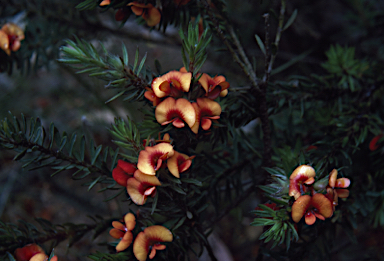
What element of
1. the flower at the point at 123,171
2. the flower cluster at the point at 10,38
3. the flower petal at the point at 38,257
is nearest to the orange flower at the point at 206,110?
the flower at the point at 123,171

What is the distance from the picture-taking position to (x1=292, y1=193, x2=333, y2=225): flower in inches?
13.8

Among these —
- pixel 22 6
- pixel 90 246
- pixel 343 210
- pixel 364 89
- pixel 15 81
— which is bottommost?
pixel 90 246

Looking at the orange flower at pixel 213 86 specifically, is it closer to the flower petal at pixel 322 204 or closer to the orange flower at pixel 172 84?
the orange flower at pixel 172 84

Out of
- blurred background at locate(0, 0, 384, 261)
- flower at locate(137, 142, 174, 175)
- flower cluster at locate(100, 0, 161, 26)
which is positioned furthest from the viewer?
blurred background at locate(0, 0, 384, 261)

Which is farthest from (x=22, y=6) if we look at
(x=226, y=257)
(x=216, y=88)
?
(x=226, y=257)

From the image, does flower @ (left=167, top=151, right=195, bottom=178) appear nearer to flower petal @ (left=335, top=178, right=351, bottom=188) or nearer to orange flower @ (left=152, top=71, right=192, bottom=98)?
orange flower @ (left=152, top=71, right=192, bottom=98)

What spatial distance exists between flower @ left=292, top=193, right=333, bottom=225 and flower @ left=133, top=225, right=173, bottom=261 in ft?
0.56

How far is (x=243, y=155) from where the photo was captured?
612 mm

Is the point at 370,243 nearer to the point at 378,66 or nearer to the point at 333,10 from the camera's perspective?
the point at 378,66

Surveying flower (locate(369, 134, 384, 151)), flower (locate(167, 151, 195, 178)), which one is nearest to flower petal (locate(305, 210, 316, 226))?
flower (locate(167, 151, 195, 178))

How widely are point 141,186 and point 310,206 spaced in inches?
8.7

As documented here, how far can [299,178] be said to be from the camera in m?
0.37

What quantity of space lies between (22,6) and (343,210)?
0.87 metres

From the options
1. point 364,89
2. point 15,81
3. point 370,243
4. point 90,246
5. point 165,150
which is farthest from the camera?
point 15,81
